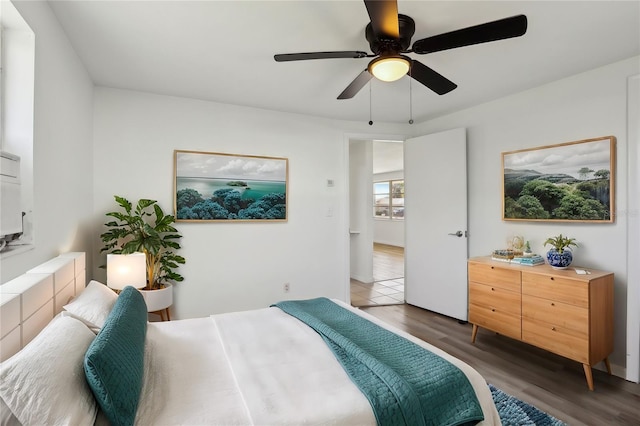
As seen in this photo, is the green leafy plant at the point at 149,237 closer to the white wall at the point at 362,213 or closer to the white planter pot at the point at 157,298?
the white planter pot at the point at 157,298

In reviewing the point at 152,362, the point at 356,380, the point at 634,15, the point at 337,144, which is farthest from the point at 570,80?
the point at 152,362

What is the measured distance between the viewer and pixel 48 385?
3.19 ft

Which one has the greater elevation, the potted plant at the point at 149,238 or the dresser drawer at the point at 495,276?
the potted plant at the point at 149,238

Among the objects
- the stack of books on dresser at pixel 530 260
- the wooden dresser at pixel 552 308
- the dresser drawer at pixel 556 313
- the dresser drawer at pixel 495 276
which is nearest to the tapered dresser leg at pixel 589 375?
the wooden dresser at pixel 552 308

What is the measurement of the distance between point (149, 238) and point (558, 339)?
351cm

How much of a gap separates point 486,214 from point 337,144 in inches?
76.8

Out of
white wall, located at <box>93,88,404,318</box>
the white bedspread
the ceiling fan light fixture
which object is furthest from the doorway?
the white bedspread

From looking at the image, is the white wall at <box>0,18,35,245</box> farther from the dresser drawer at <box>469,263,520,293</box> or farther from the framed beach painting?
the dresser drawer at <box>469,263,520,293</box>

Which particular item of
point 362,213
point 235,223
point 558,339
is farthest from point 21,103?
point 362,213

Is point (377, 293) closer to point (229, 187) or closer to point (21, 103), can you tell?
point (229, 187)

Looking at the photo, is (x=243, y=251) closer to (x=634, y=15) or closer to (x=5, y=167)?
(x=5, y=167)

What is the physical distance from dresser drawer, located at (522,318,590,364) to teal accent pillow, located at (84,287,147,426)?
2845 millimetres

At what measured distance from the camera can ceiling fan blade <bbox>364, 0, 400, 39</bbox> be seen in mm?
1398

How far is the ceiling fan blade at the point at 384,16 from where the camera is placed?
4.59 feet
